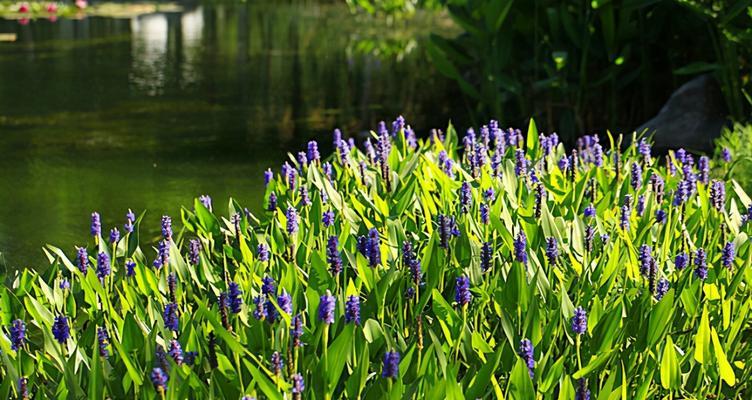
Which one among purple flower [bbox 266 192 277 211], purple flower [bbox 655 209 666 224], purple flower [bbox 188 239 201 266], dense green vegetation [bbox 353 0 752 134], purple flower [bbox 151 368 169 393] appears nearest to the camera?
purple flower [bbox 151 368 169 393]

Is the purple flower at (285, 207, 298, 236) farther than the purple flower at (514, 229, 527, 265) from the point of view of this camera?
Yes

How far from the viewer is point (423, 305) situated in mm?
2736

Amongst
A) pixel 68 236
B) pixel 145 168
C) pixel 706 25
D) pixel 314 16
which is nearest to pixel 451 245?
pixel 68 236

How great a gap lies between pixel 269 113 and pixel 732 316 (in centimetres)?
577

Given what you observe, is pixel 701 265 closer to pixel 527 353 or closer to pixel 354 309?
pixel 527 353

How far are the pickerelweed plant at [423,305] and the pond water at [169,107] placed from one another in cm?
180

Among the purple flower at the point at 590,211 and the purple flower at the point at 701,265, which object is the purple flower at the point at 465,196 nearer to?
the purple flower at the point at 590,211

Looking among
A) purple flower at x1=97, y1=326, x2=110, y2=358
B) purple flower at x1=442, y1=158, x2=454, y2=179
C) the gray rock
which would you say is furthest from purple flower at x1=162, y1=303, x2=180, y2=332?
the gray rock

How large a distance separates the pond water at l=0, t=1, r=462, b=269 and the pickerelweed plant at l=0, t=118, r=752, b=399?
180cm

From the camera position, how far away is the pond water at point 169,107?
562 cm

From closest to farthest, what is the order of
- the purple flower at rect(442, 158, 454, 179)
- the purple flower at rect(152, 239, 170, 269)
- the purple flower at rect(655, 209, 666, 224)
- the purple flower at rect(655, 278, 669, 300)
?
the purple flower at rect(655, 278, 669, 300), the purple flower at rect(152, 239, 170, 269), the purple flower at rect(655, 209, 666, 224), the purple flower at rect(442, 158, 454, 179)

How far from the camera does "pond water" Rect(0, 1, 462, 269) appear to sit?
221 inches

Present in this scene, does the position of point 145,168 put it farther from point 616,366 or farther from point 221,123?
point 616,366

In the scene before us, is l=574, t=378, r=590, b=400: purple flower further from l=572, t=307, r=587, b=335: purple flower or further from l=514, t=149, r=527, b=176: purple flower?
l=514, t=149, r=527, b=176: purple flower
